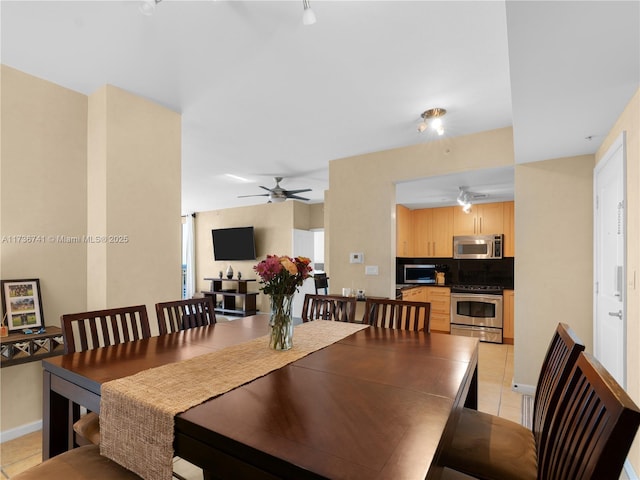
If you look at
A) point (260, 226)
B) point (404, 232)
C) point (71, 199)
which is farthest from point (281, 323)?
point (260, 226)

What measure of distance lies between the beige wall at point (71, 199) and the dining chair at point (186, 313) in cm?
65

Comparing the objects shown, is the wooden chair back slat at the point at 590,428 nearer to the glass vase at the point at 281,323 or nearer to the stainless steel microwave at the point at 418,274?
the glass vase at the point at 281,323

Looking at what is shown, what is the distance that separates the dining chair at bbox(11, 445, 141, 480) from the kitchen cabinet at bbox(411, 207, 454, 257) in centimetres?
602

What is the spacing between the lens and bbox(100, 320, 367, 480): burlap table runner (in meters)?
1.02

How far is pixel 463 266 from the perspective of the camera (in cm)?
642

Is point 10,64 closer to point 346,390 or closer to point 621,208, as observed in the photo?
point 346,390

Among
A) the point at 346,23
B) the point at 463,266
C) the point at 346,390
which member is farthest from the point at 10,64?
the point at 463,266

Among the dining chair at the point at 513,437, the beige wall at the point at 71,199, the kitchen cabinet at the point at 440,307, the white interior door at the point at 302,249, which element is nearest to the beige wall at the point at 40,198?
the beige wall at the point at 71,199

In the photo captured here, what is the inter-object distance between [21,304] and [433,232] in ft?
19.7

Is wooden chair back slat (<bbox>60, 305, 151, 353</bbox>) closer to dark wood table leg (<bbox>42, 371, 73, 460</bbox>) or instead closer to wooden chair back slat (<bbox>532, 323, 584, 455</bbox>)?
dark wood table leg (<bbox>42, 371, 73, 460</bbox>)

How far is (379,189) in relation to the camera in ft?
13.0

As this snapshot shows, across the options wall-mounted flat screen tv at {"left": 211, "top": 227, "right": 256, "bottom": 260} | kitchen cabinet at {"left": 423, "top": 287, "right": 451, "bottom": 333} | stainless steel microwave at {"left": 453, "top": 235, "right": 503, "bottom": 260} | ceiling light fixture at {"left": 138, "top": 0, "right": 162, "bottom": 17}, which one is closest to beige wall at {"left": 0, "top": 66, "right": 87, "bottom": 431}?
ceiling light fixture at {"left": 138, "top": 0, "right": 162, "bottom": 17}

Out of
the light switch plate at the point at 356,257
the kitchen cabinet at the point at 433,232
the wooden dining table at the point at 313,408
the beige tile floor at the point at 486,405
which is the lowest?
the beige tile floor at the point at 486,405

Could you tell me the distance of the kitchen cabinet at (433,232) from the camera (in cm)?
635
